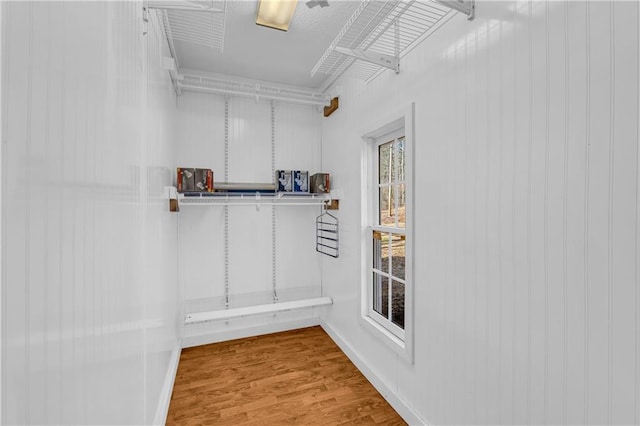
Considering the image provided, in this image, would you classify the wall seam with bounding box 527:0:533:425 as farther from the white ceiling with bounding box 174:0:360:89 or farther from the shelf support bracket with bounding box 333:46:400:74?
the white ceiling with bounding box 174:0:360:89

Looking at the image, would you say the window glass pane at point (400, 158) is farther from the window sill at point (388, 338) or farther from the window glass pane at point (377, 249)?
the window sill at point (388, 338)

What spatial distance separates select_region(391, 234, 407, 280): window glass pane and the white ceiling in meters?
1.67

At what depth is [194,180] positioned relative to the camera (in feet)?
8.35

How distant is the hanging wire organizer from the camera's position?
2924mm

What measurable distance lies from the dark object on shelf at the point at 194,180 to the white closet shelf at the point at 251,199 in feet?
0.28

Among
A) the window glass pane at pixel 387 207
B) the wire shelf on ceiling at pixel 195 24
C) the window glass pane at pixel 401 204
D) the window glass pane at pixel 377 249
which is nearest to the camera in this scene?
the wire shelf on ceiling at pixel 195 24

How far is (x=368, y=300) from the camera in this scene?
248cm

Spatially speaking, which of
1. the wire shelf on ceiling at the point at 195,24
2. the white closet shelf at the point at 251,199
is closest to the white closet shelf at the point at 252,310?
the white closet shelf at the point at 251,199

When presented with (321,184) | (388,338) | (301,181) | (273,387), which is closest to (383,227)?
(388,338)

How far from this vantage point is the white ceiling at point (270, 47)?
198cm

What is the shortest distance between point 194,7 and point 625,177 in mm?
1839

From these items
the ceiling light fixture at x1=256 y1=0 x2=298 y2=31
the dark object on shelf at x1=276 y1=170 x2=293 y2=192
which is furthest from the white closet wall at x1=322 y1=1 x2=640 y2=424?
the dark object on shelf at x1=276 y1=170 x2=293 y2=192

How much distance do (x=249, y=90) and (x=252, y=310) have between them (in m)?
2.28

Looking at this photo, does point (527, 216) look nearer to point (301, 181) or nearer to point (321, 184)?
point (321, 184)
